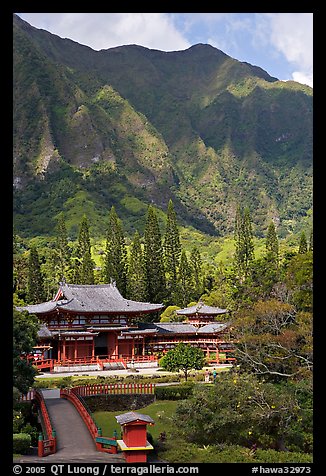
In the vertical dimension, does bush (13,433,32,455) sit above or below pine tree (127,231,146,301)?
below

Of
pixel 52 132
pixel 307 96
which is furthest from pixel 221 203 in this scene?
pixel 307 96

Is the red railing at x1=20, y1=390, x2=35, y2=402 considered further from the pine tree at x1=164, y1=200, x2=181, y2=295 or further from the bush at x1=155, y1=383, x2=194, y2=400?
the pine tree at x1=164, y1=200, x2=181, y2=295

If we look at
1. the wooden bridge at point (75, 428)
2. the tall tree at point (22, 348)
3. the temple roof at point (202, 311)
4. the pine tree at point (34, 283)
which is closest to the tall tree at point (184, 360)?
the wooden bridge at point (75, 428)

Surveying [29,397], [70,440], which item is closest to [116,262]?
[29,397]

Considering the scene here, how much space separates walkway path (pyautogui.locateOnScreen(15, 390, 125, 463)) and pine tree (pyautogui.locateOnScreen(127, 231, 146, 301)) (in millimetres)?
24393

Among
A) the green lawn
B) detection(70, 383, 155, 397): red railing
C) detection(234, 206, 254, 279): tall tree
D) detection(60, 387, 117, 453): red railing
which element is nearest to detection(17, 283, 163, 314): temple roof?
detection(70, 383, 155, 397): red railing

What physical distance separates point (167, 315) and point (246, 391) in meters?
26.7

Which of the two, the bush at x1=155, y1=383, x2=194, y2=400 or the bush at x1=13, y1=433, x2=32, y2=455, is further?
the bush at x1=155, y1=383, x2=194, y2=400

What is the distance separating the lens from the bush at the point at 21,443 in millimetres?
11875

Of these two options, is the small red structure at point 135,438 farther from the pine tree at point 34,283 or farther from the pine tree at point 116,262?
the pine tree at point 34,283

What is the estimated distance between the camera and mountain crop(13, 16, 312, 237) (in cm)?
9761

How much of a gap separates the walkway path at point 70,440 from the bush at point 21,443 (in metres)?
0.33

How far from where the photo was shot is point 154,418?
16953 millimetres

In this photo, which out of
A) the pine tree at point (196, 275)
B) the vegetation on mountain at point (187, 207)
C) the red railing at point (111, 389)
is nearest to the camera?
the vegetation on mountain at point (187, 207)
